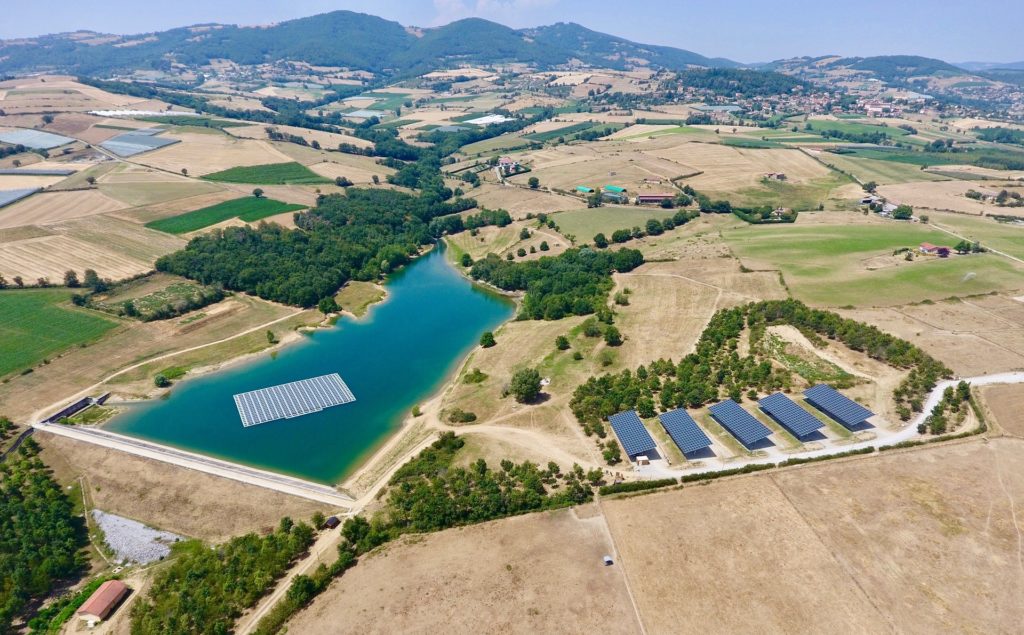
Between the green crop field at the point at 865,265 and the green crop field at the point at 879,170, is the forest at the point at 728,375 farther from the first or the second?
the green crop field at the point at 879,170

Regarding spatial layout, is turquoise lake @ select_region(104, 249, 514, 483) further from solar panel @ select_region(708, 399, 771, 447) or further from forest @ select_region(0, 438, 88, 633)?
solar panel @ select_region(708, 399, 771, 447)

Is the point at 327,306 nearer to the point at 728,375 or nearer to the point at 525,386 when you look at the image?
the point at 525,386

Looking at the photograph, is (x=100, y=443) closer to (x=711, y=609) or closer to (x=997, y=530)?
(x=711, y=609)

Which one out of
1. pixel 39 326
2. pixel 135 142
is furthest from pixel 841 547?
pixel 135 142

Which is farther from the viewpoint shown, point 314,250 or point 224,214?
point 224,214

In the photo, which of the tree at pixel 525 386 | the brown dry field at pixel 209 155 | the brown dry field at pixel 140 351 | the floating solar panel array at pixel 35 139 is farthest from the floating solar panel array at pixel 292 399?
the floating solar panel array at pixel 35 139

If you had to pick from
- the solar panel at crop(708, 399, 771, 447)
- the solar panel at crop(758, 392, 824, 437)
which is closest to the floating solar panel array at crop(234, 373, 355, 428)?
the solar panel at crop(708, 399, 771, 447)

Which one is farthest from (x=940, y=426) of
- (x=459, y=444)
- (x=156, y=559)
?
(x=156, y=559)
